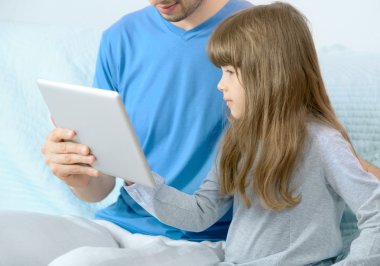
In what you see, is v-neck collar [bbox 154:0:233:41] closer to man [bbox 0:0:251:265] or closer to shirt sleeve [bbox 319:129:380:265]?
man [bbox 0:0:251:265]

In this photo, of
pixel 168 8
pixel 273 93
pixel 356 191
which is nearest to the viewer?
pixel 356 191

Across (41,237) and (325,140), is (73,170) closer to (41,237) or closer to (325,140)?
(41,237)

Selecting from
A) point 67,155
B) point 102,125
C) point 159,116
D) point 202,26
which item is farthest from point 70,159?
point 202,26

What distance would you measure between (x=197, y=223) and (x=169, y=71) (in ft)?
1.13

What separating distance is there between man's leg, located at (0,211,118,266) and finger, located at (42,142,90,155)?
14cm

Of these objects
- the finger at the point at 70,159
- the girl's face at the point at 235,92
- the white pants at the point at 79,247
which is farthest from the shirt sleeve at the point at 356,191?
the finger at the point at 70,159

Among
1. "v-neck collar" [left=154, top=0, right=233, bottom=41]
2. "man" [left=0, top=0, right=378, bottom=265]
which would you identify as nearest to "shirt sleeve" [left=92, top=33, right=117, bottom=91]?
"man" [left=0, top=0, right=378, bottom=265]

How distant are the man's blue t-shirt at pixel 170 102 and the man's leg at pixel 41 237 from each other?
0.12 m

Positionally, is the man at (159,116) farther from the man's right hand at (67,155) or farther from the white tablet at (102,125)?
the white tablet at (102,125)

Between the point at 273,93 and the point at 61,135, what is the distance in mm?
383

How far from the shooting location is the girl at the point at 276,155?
1.38m

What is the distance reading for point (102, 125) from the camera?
4.33 ft

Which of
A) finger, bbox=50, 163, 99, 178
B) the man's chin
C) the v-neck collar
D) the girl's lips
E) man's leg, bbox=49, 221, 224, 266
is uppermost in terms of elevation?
the girl's lips

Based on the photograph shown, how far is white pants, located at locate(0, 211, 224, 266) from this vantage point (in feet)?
4.47
